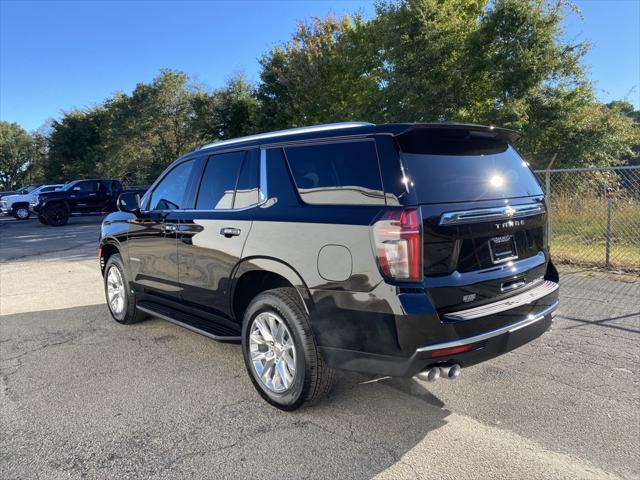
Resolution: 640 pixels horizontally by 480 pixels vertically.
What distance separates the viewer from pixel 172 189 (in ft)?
15.5

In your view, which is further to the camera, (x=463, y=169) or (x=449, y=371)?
(x=463, y=169)

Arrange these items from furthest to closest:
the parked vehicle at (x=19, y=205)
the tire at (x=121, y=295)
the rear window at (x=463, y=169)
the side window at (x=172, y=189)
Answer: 1. the parked vehicle at (x=19, y=205)
2. the tire at (x=121, y=295)
3. the side window at (x=172, y=189)
4. the rear window at (x=463, y=169)

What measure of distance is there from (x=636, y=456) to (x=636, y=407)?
662 millimetres

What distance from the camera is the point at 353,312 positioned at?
9.12 feet

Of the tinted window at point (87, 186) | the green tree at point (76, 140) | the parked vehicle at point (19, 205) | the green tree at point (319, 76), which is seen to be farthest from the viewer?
the green tree at point (76, 140)

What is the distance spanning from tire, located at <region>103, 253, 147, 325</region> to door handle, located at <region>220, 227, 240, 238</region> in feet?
6.80

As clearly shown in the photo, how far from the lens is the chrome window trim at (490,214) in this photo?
9.05 feet

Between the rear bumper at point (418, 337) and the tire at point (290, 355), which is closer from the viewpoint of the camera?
the rear bumper at point (418, 337)

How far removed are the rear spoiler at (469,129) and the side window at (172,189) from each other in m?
2.39

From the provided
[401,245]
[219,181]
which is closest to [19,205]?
A: [219,181]

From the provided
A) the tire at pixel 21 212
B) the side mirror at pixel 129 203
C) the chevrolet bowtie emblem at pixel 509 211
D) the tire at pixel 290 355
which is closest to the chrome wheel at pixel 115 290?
the side mirror at pixel 129 203

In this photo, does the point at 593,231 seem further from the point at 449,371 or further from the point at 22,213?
the point at 22,213

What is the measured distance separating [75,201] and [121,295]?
19.5m

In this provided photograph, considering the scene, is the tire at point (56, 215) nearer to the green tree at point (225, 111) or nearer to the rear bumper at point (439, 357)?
the green tree at point (225, 111)
